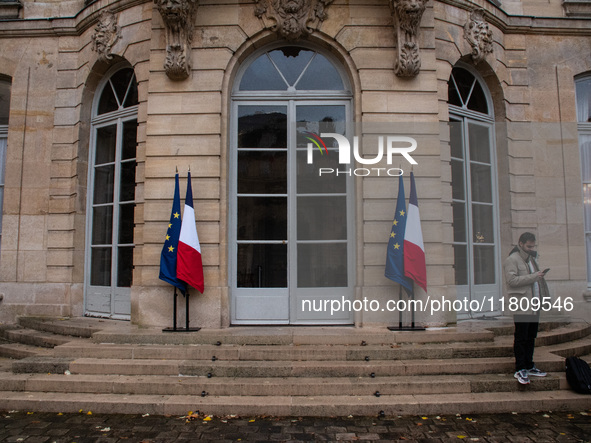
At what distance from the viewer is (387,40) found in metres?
7.20

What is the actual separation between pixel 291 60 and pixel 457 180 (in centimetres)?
356

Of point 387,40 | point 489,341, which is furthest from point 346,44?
point 489,341

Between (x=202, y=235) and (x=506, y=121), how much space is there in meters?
5.97

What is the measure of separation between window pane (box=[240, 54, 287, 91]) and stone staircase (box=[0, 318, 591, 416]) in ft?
12.8

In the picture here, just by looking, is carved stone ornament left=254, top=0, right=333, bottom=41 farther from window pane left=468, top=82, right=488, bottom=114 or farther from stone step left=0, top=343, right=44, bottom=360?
stone step left=0, top=343, right=44, bottom=360

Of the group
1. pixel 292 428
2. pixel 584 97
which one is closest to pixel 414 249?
pixel 292 428

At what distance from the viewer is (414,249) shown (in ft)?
21.3

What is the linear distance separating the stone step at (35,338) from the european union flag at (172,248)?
189 centimetres

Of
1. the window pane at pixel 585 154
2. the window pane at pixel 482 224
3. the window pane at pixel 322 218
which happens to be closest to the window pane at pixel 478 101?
the window pane at pixel 482 224

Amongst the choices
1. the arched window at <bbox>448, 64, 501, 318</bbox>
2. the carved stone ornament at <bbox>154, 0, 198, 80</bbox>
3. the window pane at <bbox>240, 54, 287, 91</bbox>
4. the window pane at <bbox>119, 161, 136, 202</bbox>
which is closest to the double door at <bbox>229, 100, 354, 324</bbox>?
the window pane at <bbox>240, 54, 287, 91</bbox>

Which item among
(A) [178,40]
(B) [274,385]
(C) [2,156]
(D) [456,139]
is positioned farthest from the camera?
(C) [2,156]

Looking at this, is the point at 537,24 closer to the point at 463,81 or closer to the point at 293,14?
the point at 463,81

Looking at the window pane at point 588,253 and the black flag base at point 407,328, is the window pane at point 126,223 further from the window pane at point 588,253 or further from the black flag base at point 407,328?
the window pane at point 588,253

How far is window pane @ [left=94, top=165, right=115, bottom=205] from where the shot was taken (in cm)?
837
